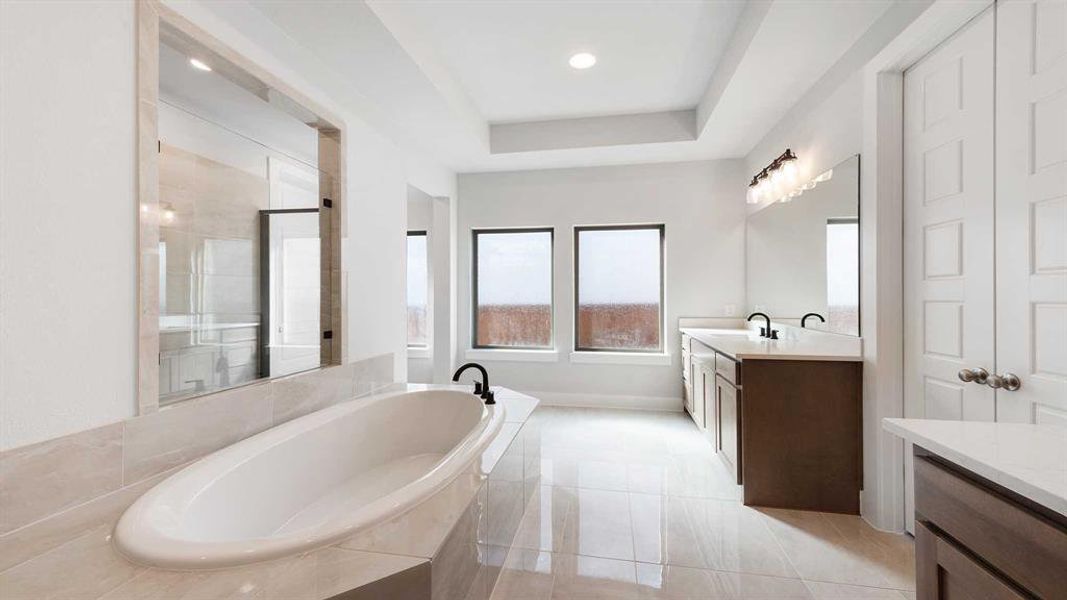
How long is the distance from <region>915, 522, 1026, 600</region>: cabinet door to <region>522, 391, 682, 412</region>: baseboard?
311 cm

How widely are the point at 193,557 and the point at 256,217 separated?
151cm

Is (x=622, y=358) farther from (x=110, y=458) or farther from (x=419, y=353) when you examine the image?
(x=110, y=458)

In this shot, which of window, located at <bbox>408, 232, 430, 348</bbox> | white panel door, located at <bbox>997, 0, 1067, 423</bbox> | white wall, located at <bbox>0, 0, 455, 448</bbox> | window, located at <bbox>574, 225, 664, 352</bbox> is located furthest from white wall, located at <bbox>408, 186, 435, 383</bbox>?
white panel door, located at <bbox>997, 0, 1067, 423</bbox>

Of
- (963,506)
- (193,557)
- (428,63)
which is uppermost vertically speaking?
(428,63)

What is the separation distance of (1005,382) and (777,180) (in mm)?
1900

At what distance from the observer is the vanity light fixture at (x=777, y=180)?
2.78 meters

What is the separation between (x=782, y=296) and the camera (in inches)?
121

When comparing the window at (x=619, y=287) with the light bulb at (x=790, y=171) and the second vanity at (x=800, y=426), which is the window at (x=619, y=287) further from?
the second vanity at (x=800, y=426)

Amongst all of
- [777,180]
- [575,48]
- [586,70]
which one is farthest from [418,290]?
[777,180]

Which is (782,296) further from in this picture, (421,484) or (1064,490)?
(421,484)

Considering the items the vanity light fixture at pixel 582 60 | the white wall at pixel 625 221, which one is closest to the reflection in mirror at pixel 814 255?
the white wall at pixel 625 221

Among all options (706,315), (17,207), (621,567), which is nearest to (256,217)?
(17,207)

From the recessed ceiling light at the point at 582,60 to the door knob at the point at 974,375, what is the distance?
98.9 inches

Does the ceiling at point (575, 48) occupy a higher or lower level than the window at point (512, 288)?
higher
